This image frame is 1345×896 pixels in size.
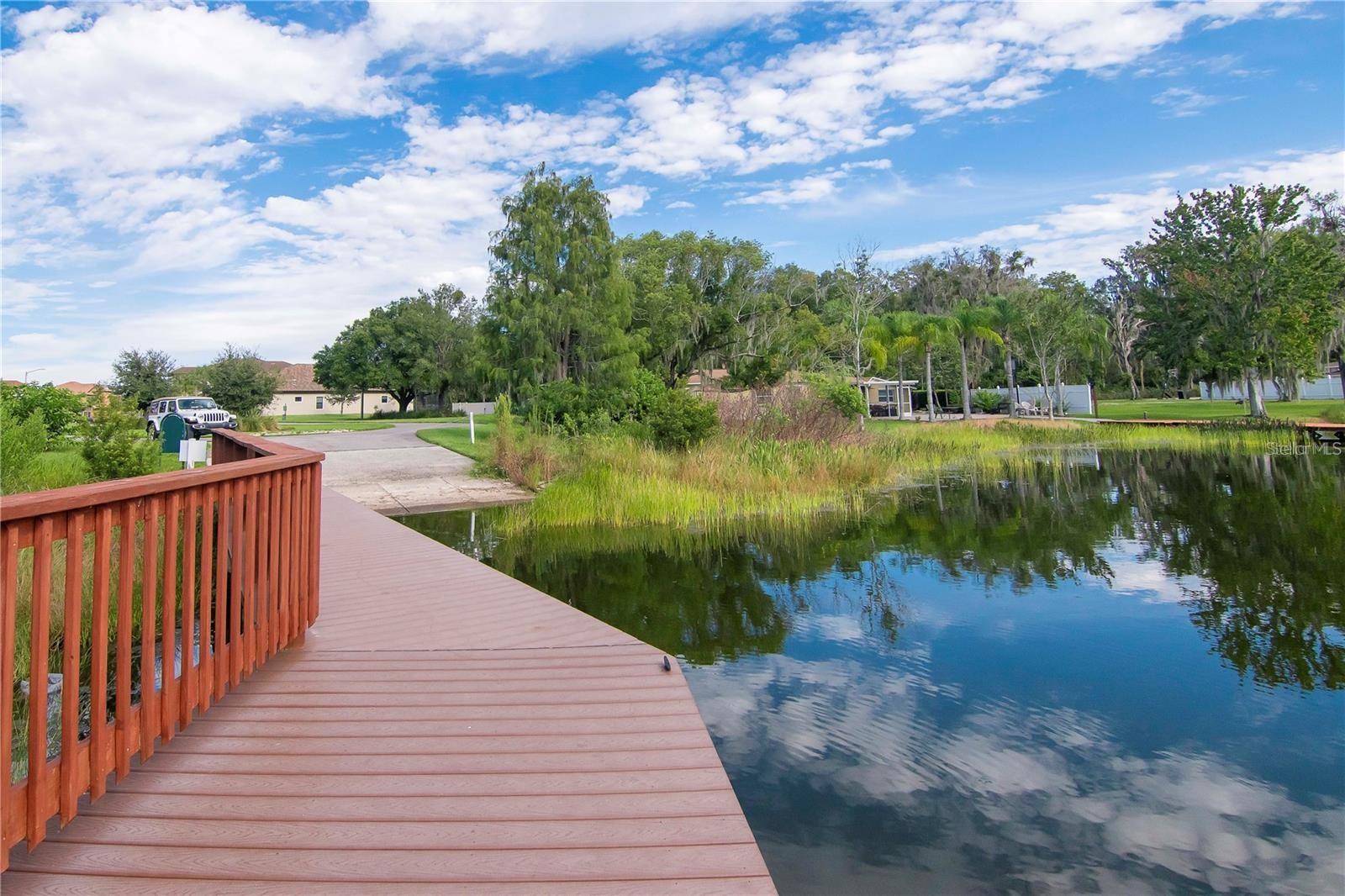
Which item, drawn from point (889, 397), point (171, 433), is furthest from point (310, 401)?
point (171, 433)

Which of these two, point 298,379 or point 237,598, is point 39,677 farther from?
point 298,379

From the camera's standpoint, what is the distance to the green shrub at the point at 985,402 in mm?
37844

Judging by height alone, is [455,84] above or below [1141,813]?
above

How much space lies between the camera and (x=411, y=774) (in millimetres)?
2588

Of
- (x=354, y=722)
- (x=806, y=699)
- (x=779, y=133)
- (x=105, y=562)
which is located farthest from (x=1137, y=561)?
(x=779, y=133)

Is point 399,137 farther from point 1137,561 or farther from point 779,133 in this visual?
point 1137,561

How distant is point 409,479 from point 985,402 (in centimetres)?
3095

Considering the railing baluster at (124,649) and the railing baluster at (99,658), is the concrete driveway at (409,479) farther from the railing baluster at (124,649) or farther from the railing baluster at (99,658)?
the railing baluster at (99,658)

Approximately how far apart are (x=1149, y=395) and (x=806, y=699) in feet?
170

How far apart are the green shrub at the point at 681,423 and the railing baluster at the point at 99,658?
11607 millimetres

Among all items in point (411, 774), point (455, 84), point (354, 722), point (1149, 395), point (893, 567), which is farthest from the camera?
point (1149, 395)

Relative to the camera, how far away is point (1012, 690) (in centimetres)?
440

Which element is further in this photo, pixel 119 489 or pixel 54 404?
pixel 54 404

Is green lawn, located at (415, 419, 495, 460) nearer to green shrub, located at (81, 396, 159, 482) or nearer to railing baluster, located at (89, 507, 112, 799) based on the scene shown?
green shrub, located at (81, 396, 159, 482)
